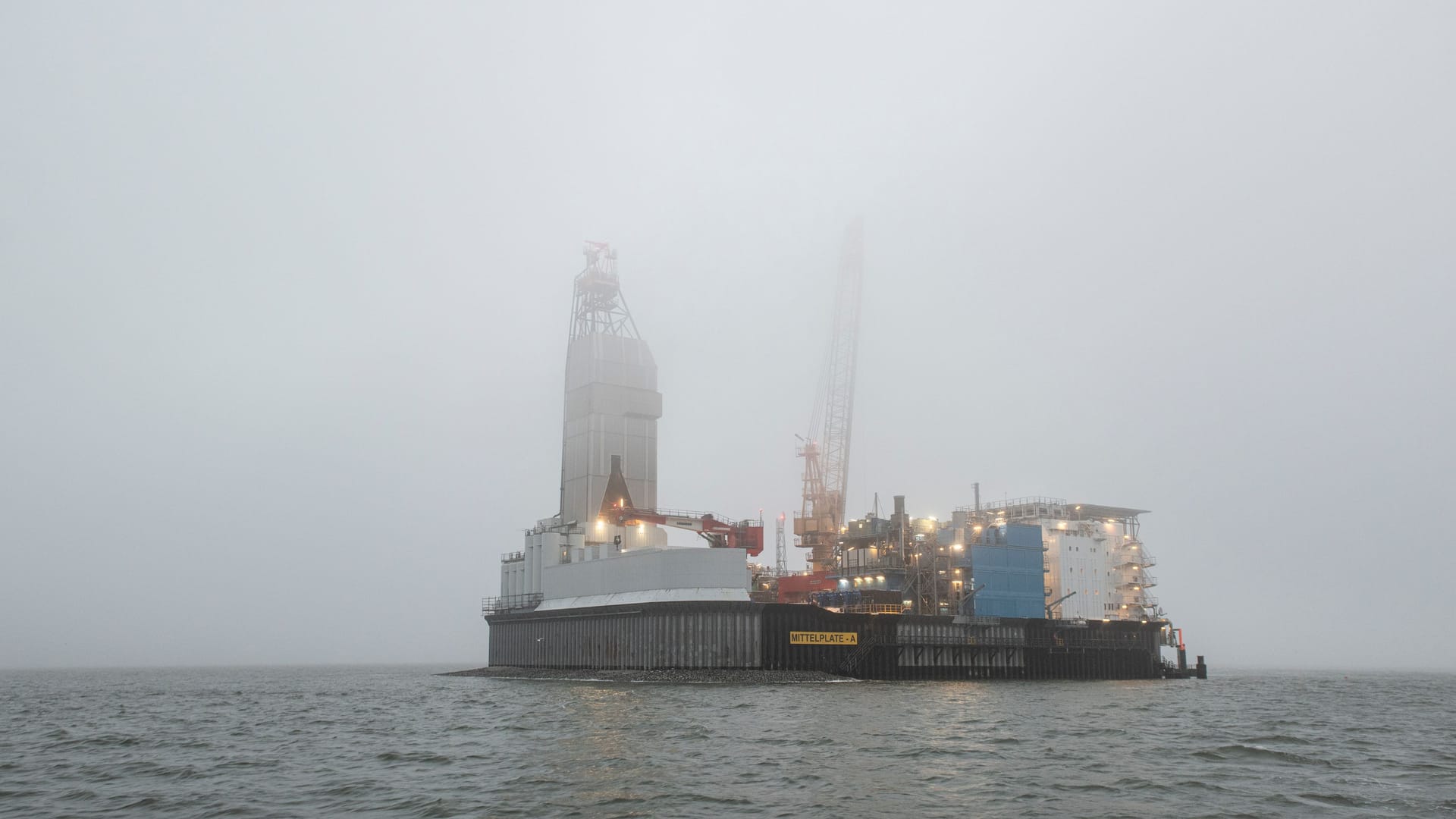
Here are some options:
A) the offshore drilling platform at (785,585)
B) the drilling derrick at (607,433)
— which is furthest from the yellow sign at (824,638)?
the drilling derrick at (607,433)

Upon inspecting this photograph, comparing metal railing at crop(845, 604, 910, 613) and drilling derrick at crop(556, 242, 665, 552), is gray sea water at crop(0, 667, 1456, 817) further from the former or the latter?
drilling derrick at crop(556, 242, 665, 552)

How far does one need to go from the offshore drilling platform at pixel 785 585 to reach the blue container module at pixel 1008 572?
0.15m

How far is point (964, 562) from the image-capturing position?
329 feet

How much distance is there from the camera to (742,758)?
38688 mm

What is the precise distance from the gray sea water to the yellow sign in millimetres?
12127

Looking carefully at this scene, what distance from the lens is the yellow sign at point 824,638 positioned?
8500cm

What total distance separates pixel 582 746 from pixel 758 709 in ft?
56.5

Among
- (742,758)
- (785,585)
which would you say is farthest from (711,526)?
(742,758)

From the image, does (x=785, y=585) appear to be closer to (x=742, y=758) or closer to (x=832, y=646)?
(x=832, y=646)

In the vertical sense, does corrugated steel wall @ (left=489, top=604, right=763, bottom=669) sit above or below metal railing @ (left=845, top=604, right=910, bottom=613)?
below

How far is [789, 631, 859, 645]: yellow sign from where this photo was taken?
8500cm

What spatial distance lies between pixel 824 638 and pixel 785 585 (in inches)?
890

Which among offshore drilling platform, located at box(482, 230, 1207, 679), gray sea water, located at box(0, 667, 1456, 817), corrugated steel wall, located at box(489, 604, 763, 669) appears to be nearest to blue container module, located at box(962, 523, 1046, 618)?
offshore drilling platform, located at box(482, 230, 1207, 679)

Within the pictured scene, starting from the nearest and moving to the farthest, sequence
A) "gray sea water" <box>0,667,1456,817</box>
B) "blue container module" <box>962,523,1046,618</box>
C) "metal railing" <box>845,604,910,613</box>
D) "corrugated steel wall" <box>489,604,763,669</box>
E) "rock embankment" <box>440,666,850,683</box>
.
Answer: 1. "gray sea water" <box>0,667,1456,817</box>
2. "rock embankment" <box>440,666,850,683</box>
3. "corrugated steel wall" <box>489,604,763,669</box>
4. "metal railing" <box>845,604,910,613</box>
5. "blue container module" <box>962,523,1046,618</box>
